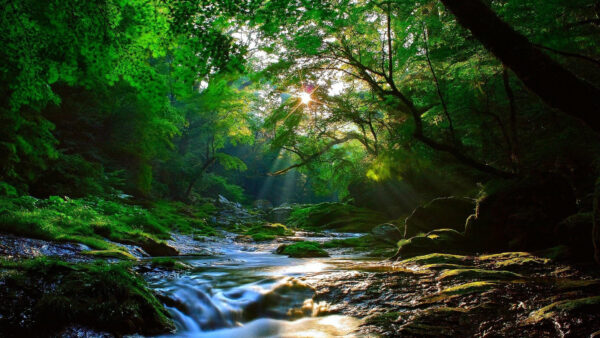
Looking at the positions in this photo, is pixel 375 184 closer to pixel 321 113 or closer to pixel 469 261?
pixel 321 113

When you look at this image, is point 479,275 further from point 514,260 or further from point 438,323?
point 438,323

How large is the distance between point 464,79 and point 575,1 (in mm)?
3324

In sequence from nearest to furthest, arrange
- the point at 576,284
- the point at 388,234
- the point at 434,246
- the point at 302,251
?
1. the point at 576,284
2. the point at 434,246
3. the point at 302,251
4. the point at 388,234

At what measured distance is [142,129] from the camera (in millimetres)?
15938

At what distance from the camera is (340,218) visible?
20.0 meters

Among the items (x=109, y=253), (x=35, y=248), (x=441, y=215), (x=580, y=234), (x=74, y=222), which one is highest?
(x=74, y=222)

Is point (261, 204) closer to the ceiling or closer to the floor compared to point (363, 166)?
closer to the floor

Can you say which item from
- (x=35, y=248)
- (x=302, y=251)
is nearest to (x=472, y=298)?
(x=302, y=251)

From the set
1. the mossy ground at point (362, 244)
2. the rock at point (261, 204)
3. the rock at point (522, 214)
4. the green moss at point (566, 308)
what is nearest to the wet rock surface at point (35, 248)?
the green moss at point (566, 308)

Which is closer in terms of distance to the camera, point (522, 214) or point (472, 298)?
point (472, 298)

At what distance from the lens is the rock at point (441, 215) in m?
9.38

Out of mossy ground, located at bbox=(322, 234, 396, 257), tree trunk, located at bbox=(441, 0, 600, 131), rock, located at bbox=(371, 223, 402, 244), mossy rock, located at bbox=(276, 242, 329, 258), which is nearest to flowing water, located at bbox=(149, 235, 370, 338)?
mossy rock, located at bbox=(276, 242, 329, 258)

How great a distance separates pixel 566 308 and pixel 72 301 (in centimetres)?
432

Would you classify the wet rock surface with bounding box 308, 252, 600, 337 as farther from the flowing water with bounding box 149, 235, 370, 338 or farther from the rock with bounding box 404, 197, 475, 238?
the rock with bounding box 404, 197, 475, 238
